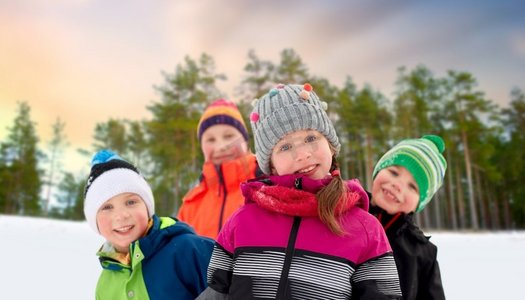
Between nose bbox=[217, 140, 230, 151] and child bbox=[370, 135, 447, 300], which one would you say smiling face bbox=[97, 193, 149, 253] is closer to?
nose bbox=[217, 140, 230, 151]

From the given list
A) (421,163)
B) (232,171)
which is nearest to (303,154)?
(421,163)

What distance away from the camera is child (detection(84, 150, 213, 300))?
2.22m

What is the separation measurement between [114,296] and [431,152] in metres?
2.01

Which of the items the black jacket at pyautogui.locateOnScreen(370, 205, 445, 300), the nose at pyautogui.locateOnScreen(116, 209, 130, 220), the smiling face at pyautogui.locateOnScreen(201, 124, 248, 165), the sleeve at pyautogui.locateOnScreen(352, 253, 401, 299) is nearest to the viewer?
the sleeve at pyautogui.locateOnScreen(352, 253, 401, 299)

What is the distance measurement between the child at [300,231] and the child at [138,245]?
62 centimetres

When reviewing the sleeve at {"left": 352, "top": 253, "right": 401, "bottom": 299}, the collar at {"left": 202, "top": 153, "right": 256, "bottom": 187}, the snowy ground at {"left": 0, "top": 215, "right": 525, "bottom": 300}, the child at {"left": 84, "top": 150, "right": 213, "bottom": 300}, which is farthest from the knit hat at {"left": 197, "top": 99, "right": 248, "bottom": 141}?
the snowy ground at {"left": 0, "top": 215, "right": 525, "bottom": 300}

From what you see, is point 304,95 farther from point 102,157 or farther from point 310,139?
point 102,157

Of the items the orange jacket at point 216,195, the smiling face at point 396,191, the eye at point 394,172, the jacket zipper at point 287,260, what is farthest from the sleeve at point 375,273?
the orange jacket at point 216,195

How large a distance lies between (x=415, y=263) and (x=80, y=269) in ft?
21.4

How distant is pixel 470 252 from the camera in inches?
387

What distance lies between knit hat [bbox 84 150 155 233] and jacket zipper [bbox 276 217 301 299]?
1214 mm

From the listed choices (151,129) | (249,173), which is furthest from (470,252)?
(151,129)

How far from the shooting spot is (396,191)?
7.43 feet

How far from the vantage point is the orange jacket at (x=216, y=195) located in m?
3.23
